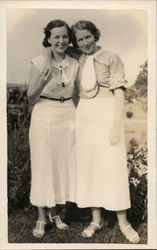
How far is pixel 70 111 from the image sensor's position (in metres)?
1.70

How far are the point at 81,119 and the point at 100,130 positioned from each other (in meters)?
0.06

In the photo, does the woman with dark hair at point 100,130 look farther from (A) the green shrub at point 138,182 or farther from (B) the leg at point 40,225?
(B) the leg at point 40,225

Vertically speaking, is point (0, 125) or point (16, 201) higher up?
point (0, 125)

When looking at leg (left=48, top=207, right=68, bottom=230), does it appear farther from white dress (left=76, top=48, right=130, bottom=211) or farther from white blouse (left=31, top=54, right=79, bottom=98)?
white blouse (left=31, top=54, right=79, bottom=98)

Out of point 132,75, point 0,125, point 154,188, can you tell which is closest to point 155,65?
point 132,75

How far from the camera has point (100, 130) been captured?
5.56 feet

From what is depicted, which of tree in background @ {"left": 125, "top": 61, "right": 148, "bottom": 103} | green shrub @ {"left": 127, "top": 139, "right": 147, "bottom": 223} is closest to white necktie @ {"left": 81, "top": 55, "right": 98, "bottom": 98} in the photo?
tree in background @ {"left": 125, "top": 61, "right": 148, "bottom": 103}

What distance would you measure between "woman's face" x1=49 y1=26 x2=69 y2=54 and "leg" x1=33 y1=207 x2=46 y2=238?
48 centimetres

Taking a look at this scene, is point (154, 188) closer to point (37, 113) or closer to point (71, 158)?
point (71, 158)

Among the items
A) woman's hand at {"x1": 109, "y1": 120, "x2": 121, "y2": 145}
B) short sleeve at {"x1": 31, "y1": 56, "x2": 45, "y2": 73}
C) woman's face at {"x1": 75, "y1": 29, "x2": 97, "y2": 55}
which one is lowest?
woman's hand at {"x1": 109, "y1": 120, "x2": 121, "y2": 145}

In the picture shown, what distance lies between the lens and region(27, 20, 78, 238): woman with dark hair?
1689mm

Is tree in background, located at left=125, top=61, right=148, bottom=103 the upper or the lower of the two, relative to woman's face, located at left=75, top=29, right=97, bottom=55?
lower

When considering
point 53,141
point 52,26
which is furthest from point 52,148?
point 52,26

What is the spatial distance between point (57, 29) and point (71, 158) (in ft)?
1.25
